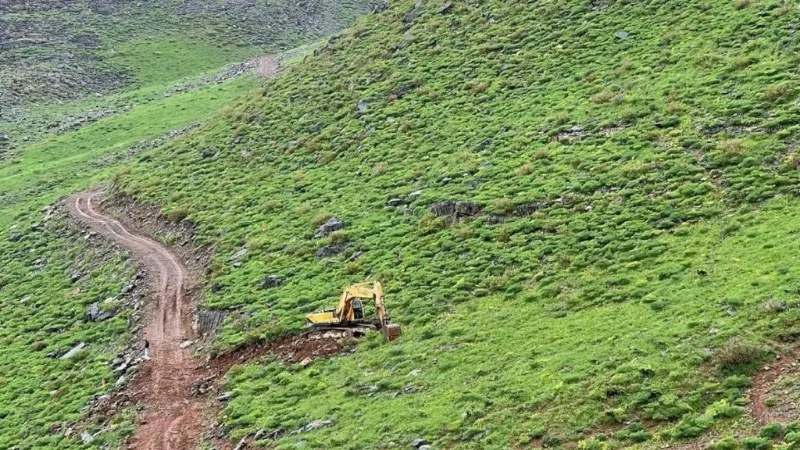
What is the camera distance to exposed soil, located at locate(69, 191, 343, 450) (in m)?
23.4

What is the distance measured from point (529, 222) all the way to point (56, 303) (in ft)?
75.2

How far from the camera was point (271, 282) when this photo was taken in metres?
30.7

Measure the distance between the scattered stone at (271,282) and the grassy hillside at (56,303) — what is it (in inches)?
227

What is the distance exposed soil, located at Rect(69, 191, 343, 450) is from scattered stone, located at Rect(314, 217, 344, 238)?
19.7 ft

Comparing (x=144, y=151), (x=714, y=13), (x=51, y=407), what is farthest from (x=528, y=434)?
(x=144, y=151)

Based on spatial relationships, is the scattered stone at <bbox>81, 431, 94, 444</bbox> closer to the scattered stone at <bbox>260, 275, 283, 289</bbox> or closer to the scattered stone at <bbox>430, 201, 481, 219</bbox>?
the scattered stone at <bbox>260, 275, 283, 289</bbox>

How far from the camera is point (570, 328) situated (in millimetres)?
20828

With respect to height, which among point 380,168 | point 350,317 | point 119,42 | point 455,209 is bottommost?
point 350,317

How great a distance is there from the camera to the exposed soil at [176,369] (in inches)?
920

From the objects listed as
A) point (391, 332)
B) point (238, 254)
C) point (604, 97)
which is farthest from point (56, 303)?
point (604, 97)

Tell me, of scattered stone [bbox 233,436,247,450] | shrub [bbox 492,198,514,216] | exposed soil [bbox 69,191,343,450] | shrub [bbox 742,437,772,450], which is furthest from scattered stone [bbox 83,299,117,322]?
shrub [bbox 742,437,772,450]

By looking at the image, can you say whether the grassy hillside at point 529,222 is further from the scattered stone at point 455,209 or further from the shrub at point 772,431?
the shrub at point 772,431

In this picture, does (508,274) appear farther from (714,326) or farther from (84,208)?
(84,208)

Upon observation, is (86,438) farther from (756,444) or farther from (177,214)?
(756,444)
